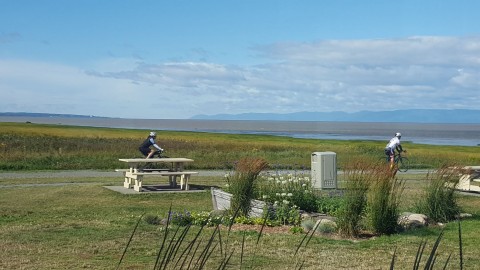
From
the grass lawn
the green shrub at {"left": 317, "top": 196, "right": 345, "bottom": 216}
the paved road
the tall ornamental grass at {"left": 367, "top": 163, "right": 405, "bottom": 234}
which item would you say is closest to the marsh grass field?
the grass lawn

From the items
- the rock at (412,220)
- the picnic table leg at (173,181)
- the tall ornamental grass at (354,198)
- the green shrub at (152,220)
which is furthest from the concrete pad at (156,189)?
the tall ornamental grass at (354,198)

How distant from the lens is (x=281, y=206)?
39.4 feet

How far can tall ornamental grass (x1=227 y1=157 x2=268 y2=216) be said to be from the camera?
12281 mm

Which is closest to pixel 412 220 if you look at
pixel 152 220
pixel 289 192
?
pixel 289 192

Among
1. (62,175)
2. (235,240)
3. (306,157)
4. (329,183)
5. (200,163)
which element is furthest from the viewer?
(306,157)

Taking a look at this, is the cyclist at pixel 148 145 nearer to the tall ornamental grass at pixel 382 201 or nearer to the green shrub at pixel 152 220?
the green shrub at pixel 152 220

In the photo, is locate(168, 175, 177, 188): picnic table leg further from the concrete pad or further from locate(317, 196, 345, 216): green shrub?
locate(317, 196, 345, 216): green shrub

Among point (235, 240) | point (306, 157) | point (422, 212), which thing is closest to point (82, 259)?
point (235, 240)

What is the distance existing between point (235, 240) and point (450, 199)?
16.0 feet

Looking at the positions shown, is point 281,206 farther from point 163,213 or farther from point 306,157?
point 306,157

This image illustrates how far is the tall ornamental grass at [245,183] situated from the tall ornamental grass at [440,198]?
3038 mm

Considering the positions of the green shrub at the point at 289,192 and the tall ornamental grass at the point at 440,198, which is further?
the green shrub at the point at 289,192

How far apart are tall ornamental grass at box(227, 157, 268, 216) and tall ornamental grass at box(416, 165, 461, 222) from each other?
120 inches

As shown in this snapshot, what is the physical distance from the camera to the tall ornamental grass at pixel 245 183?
1228 centimetres
